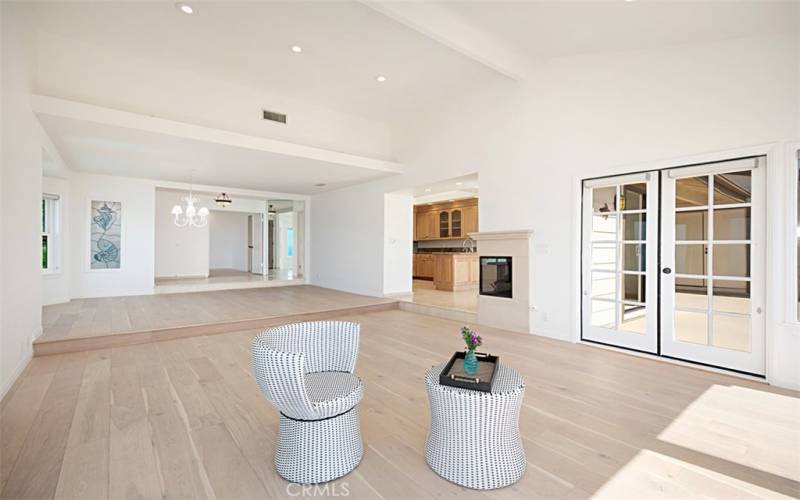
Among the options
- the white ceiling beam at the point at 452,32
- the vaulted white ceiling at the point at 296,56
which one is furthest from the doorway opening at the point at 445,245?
the white ceiling beam at the point at 452,32

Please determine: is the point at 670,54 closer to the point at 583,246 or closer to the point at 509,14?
the point at 509,14

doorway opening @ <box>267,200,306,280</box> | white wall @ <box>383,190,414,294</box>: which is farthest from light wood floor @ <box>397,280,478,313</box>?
doorway opening @ <box>267,200,306,280</box>

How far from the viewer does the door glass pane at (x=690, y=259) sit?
379 cm

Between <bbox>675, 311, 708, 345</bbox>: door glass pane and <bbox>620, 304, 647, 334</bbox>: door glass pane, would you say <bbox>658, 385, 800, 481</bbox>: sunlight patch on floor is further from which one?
<bbox>620, 304, 647, 334</bbox>: door glass pane

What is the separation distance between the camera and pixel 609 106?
4.33m

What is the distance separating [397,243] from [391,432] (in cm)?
588

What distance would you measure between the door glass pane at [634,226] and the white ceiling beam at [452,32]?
234 cm

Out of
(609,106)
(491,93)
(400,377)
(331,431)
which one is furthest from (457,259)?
(331,431)

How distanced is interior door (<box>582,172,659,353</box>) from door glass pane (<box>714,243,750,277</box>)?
1.75ft

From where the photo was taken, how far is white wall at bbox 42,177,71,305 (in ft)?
21.7

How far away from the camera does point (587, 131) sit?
4555 mm

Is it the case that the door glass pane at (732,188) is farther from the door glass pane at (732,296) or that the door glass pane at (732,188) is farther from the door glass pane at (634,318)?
the door glass pane at (634,318)

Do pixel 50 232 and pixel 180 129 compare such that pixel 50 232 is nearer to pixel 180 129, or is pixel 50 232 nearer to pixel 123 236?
pixel 123 236

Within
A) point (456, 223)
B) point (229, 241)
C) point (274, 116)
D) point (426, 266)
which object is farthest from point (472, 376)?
point (229, 241)
